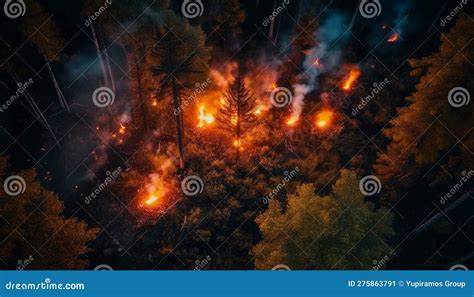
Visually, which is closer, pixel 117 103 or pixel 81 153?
pixel 81 153

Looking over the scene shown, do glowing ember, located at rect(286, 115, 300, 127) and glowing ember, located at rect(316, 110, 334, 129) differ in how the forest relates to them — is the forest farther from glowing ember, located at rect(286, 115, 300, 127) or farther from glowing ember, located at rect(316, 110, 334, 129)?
glowing ember, located at rect(286, 115, 300, 127)

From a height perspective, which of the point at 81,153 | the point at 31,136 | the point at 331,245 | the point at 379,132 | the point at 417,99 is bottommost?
the point at 331,245

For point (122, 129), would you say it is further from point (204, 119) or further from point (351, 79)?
point (351, 79)

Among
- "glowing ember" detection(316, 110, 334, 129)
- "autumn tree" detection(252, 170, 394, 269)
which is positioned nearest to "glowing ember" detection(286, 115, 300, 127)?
"glowing ember" detection(316, 110, 334, 129)

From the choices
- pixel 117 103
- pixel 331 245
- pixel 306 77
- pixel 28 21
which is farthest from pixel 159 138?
pixel 331 245

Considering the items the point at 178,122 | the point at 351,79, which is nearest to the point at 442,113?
the point at 351,79

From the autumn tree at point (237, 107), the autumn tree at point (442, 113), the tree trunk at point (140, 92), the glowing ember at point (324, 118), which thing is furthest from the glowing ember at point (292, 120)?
the tree trunk at point (140, 92)

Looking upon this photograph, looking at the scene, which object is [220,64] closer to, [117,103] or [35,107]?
[117,103]

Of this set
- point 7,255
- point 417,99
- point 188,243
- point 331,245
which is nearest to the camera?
point 7,255
